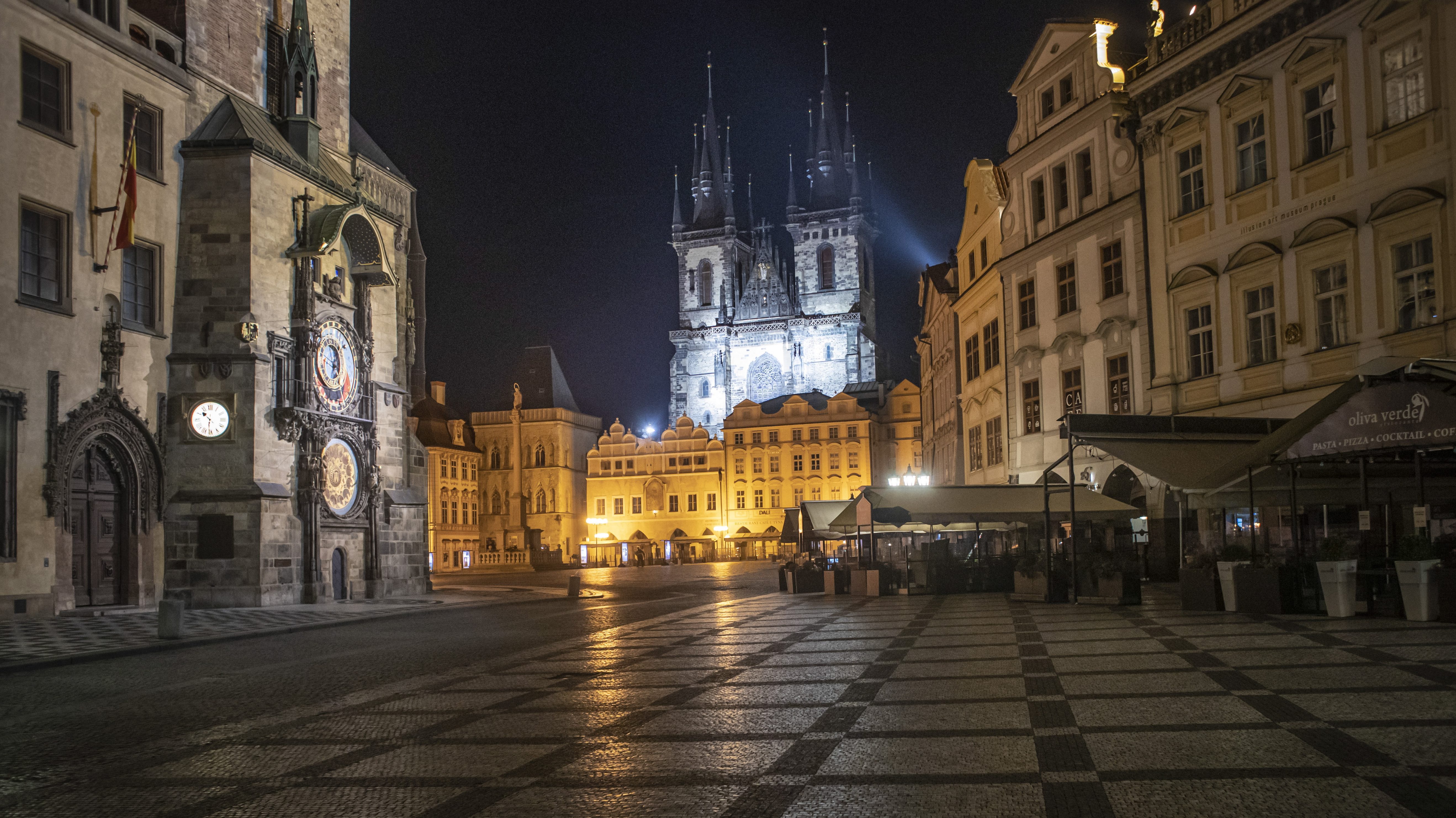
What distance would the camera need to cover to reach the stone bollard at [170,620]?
1927 cm

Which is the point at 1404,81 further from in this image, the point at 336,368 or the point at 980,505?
the point at 336,368

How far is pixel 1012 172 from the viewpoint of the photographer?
35.4m

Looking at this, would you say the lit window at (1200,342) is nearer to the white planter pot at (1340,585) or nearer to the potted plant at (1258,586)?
the potted plant at (1258,586)

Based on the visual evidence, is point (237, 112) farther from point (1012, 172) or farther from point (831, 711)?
point (831, 711)

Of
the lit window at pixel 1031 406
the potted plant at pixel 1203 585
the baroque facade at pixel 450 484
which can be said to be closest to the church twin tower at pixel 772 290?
the baroque facade at pixel 450 484

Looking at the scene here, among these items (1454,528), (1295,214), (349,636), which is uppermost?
(1295,214)

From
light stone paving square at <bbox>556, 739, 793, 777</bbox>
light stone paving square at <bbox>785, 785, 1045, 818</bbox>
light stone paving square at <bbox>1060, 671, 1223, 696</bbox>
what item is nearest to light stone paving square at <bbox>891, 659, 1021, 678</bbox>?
light stone paving square at <bbox>1060, 671, 1223, 696</bbox>

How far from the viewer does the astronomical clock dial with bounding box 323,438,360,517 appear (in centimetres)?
3222

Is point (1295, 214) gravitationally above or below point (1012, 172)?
below

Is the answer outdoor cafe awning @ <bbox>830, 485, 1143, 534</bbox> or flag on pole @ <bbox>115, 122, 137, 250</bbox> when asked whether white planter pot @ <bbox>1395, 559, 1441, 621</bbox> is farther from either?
flag on pole @ <bbox>115, 122, 137, 250</bbox>

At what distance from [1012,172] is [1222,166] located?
10.4 metres

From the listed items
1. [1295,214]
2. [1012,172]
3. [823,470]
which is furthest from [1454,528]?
[823,470]

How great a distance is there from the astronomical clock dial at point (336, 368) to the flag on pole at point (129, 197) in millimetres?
5981

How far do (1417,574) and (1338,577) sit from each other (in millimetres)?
1131
